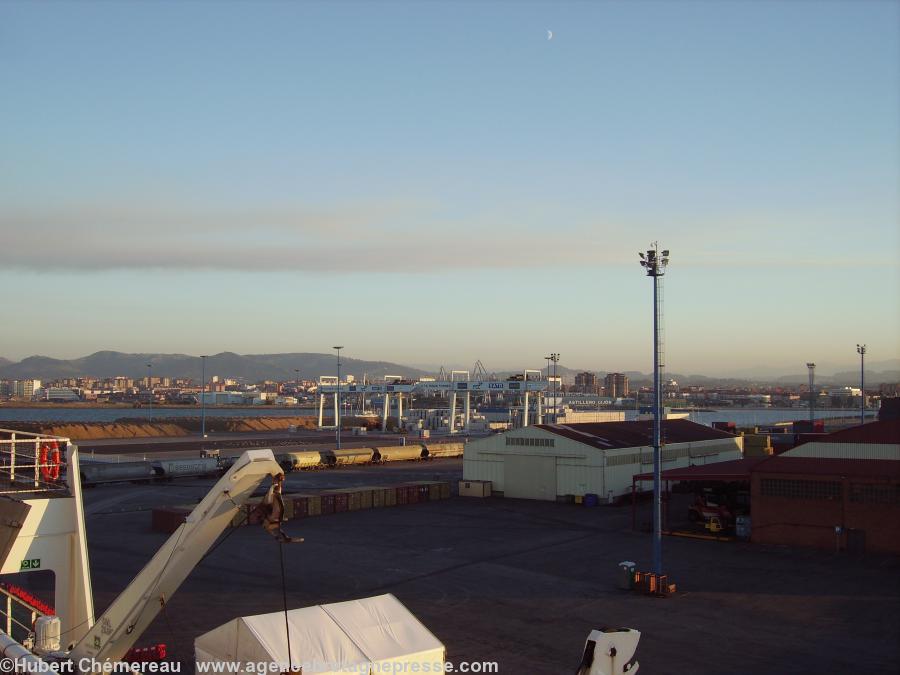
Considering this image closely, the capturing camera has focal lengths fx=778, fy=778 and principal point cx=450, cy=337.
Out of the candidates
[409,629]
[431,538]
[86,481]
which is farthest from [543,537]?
[86,481]

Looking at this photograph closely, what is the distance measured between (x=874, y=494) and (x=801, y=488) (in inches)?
130

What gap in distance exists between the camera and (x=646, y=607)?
27.4 meters

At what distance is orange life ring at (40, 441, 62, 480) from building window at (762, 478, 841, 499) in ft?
110

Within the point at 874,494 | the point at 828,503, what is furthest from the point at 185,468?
the point at 874,494

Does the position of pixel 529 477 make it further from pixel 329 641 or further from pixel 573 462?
pixel 329 641

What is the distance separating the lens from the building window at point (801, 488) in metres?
38.5

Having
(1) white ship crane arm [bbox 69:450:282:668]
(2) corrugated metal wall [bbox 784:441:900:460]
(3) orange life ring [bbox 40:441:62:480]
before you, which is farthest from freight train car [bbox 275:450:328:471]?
(1) white ship crane arm [bbox 69:450:282:668]

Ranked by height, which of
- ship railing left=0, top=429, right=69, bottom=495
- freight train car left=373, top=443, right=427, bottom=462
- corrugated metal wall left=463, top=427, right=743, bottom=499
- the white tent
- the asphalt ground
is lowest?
freight train car left=373, top=443, right=427, bottom=462

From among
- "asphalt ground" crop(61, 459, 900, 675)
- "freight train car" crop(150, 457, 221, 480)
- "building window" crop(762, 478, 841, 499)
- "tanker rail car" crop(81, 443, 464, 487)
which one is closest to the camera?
"asphalt ground" crop(61, 459, 900, 675)

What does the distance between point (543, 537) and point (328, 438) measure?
79.4 m

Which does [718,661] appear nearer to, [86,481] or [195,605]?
[195,605]

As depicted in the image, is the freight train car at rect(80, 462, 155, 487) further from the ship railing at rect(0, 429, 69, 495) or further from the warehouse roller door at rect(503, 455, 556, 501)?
the ship railing at rect(0, 429, 69, 495)

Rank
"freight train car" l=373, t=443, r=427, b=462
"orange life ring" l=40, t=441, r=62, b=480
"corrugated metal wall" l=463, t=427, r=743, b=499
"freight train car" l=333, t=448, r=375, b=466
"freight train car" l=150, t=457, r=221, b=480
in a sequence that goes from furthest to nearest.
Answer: "freight train car" l=373, t=443, r=427, b=462 → "freight train car" l=333, t=448, r=375, b=466 → "freight train car" l=150, t=457, r=221, b=480 → "corrugated metal wall" l=463, t=427, r=743, b=499 → "orange life ring" l=40, t=441, r=62, b=480

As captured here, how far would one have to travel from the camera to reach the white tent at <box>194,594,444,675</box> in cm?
1495
